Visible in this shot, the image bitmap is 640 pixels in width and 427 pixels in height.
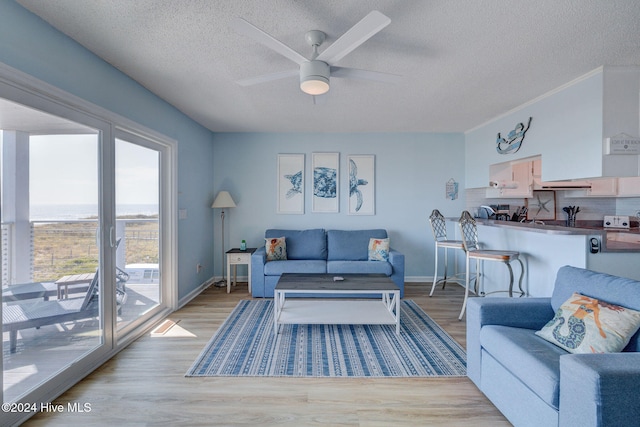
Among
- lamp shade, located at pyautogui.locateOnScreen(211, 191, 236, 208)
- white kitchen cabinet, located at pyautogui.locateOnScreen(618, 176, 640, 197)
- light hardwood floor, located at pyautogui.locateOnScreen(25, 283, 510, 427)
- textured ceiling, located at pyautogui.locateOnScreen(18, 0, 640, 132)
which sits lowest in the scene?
light hardwood floor, located at pyautogui.locateOnScreen(25, 283, 510, 427)

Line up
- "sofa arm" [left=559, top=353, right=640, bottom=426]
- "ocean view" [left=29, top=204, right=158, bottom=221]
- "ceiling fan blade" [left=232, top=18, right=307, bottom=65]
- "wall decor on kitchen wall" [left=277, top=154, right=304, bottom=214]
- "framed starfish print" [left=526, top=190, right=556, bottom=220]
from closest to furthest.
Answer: "sofa arm" [left=559, top=353, right=640, bottom=426]
"ceiling fan blade" [left=232, top=18, right=307, bottom=65]
"ocean view" [left=29, top=204, right=158, bottom=221]
"framed starfish print" [left=526, top=190, right=556, bottom=220]
"wall decor on kitchen wall" [left=277, top=154, right=304, bottom=214]

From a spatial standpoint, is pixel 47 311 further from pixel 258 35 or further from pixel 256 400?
pixel 258 35

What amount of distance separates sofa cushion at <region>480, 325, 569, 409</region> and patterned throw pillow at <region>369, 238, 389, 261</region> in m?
2.22

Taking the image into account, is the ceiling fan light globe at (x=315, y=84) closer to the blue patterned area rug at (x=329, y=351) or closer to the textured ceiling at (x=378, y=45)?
the textured ceiling at (x=378, y=45)

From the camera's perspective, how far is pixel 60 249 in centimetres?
208

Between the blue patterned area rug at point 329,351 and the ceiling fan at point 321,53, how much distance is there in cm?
211

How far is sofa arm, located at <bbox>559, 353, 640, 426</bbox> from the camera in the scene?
1.15m

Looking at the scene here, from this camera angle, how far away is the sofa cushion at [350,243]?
4434 millimetres

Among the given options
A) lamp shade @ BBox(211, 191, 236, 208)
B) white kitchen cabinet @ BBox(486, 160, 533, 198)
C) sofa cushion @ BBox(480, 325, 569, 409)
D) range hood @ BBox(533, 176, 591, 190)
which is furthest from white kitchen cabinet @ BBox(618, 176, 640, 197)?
lamp shade @ BBox(211, 191, 236, 208)

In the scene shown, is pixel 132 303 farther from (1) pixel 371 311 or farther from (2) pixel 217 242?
(1) pixel 371 311

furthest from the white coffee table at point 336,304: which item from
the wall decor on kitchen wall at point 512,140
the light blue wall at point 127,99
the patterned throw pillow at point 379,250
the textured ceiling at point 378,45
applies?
the wall decor on kitchen wall at point 512,140

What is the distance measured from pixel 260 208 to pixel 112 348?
2.75 meters

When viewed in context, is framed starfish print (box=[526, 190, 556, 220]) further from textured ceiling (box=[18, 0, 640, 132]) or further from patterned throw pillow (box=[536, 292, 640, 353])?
patterned throw pillow (box=[536, 292, 640, 353])

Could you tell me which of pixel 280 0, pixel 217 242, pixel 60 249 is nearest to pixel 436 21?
pixel 280 0
